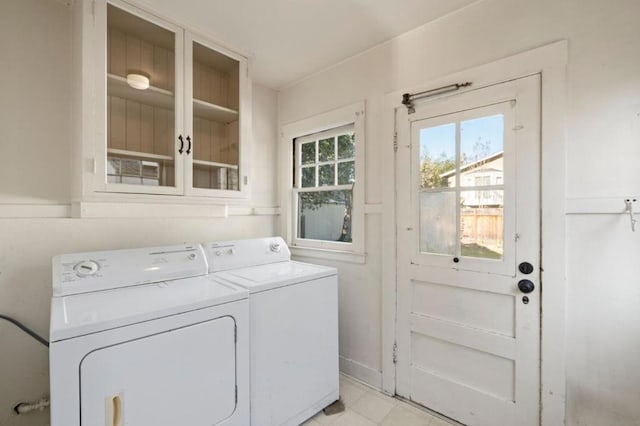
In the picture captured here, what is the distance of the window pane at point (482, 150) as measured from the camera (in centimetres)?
167

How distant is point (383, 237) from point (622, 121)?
52.6 inches

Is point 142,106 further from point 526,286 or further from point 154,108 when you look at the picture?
point 526,286

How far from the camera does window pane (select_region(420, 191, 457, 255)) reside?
1.83 metres

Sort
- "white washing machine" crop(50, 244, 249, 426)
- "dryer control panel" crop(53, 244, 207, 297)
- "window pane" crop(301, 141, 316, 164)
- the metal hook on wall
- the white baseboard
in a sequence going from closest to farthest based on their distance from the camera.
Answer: "white washing machine" crop(50, 244, 249, 426) < the metal hook on wall < "dryer control panel" crop(53, 244, 207, 297) < the white baseboard < "window pane" crop(301, 141, 316, 164)

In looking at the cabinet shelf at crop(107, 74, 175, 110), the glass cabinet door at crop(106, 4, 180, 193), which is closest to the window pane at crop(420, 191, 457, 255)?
the glass cabinet door at crop(106, 4, 180, 193)

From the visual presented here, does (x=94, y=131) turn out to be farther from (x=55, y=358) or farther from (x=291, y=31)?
(x=291, y=31)

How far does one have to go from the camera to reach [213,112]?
6.57 ft

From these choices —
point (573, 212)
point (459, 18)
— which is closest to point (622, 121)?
point (573, 212)

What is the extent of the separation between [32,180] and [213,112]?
3.45 feet

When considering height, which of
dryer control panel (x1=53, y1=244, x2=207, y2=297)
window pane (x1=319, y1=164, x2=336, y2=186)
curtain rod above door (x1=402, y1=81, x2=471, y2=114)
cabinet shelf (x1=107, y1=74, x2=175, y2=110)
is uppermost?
curtain rod above door (x1=402, y1=81, x2=471, y2=114)

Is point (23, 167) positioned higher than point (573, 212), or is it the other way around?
point (23, 167)

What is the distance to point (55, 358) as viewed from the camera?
3.28 feet

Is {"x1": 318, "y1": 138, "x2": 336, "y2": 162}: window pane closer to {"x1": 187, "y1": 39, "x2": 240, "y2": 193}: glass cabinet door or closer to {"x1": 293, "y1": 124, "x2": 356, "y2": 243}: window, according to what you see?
{"x1": 293, "y1": 124, "x2": 356, "y2": 243}: window

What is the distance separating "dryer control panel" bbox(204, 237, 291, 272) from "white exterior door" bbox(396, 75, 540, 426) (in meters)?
0.92
